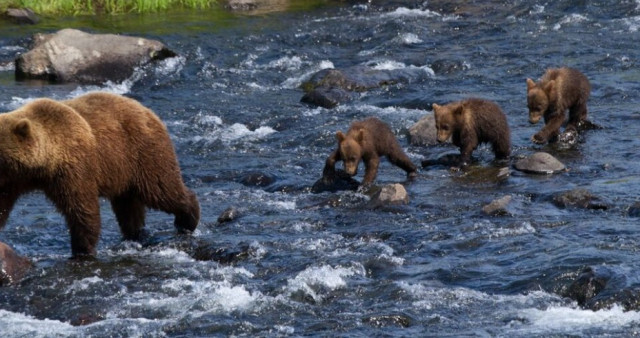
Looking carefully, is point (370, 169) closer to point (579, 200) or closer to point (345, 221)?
point (345, 221)

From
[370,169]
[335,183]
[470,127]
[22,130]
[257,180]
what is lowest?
[257,180]

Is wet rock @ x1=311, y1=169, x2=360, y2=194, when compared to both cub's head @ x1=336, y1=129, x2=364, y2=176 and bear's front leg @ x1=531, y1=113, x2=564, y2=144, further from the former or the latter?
bear's front leg @ x1=531, y1=113, x2=564, y2=144

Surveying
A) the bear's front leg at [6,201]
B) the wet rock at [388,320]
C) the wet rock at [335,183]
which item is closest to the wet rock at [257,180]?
the wet rock at [335,183]

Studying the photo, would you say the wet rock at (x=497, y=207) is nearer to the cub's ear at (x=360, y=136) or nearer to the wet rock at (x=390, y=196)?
the wet rock at (x=390, y=196)

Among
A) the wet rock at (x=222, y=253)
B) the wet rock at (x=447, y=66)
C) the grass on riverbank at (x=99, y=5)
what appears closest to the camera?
the wet rock at (x=222, y=253)

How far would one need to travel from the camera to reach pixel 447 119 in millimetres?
12539

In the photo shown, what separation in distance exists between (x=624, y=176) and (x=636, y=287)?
3.77 meters

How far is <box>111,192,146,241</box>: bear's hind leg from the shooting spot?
10141 mm

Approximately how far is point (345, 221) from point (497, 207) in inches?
55.4

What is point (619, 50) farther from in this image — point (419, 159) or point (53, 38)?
point (53, 38)

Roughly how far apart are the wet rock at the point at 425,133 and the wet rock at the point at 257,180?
221 centimetres

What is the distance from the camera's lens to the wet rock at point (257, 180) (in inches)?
479

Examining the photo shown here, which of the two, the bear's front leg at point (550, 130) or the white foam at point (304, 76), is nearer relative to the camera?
the bear's front leg at point (550, 130)

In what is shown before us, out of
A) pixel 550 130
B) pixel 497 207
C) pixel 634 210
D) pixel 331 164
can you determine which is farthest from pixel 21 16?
pixel 634 210
